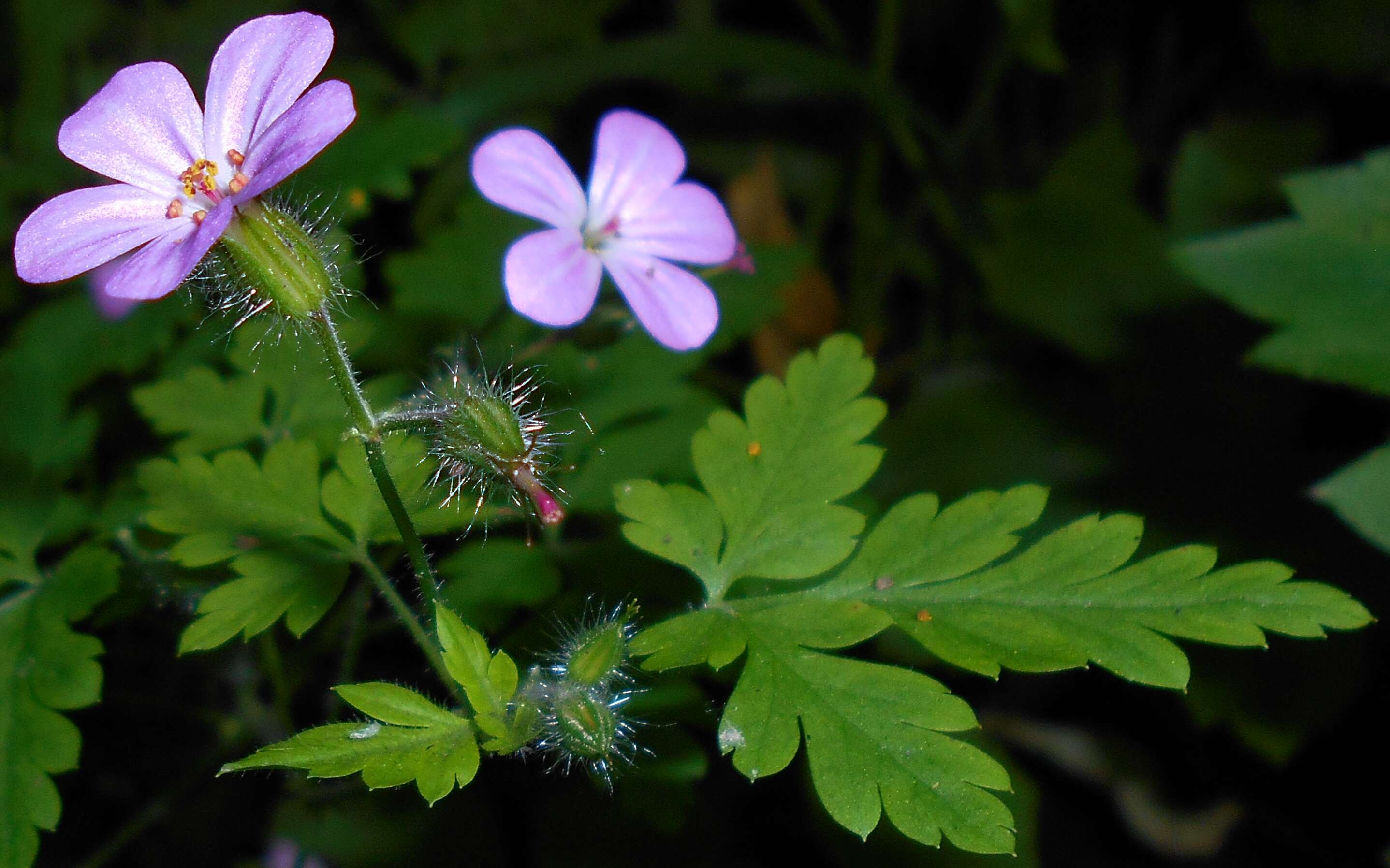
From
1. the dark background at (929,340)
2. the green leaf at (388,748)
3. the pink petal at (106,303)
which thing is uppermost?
the green leaf at (388,748)

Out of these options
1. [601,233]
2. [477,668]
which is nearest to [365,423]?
[477,668]

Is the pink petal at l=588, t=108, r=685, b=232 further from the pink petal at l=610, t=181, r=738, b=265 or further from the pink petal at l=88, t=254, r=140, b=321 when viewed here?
the pink petal at l=88, t=254, r=140, b=321

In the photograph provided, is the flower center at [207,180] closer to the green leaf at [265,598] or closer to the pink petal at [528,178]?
the pink petal at [528,178]

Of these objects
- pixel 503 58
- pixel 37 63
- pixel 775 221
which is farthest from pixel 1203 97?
pixel 37 63

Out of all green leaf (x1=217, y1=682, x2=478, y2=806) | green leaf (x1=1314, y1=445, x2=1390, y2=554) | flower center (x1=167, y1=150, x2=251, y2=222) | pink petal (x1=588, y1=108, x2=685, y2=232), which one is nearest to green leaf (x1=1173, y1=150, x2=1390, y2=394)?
green leaf (x1=1314, y1=445, x2=1390, y2=554)

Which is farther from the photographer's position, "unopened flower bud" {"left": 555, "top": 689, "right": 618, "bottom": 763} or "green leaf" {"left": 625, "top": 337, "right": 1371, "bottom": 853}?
"unopened flower bud" {"left": 555, "top": 689, "right": 618, "bottom": 763}

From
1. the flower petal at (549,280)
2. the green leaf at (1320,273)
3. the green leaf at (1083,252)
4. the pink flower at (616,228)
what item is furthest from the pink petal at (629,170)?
the green leaf at (1083,252)

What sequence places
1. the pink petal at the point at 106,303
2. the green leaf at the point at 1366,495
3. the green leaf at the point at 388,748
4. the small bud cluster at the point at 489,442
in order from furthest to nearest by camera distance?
the pink petal at the point at 106,303 < the green leaf at the point at 1366,495 < the small bud cluster at the point at 489,442 < the green leaf at the point at 388,748
